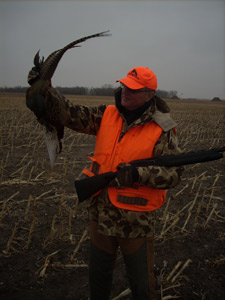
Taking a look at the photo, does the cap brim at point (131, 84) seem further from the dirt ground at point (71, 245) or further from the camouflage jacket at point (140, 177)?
the dirt ground at point (71, 245)

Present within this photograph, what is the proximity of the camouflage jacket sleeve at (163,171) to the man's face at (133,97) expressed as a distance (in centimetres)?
35

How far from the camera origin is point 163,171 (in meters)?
2.03

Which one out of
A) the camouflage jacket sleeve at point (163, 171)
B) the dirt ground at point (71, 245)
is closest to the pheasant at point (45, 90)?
the camouflage jacket sleeve at point (163, 171)

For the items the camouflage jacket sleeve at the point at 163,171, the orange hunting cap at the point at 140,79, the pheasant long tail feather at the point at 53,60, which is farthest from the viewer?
the orange hunting cap at the point at 140,79

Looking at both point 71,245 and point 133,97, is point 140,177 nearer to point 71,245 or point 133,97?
point 133,97

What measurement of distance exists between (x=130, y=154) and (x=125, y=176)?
0.74 feet

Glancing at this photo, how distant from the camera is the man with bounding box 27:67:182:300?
2035mm

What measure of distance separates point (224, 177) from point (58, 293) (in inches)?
200

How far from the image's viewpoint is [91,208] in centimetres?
226

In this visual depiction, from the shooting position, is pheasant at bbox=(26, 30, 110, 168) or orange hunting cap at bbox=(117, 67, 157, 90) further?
orange hunting cap at bbox=(117, 67, 157, 90)

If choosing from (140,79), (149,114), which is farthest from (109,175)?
(140,79)

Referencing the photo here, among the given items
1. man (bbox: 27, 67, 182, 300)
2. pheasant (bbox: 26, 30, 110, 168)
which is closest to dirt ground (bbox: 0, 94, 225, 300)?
man (bbox: 27, 67, 182, 300)

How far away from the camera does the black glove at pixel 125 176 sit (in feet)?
6.41

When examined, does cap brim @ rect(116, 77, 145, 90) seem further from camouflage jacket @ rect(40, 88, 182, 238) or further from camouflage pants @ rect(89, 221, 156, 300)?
camouflage pants @ rect(89, 221, 156, 300)
